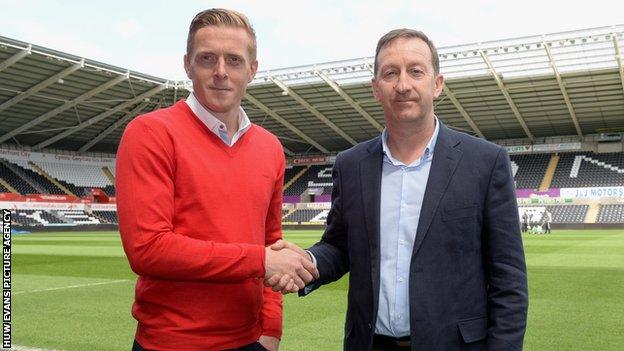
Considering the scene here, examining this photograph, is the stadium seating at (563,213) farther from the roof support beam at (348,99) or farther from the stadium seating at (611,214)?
the roof support beam at (348,99)

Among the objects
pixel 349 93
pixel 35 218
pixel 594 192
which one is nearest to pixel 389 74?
pixel 349 93

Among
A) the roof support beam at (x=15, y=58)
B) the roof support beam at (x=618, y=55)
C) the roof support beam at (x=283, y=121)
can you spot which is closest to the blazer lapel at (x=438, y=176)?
the roof support beam at (x=618, y=55)

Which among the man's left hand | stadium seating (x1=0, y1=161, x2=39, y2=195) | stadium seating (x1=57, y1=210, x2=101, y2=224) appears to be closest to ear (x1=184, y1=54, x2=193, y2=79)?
the man's left hand

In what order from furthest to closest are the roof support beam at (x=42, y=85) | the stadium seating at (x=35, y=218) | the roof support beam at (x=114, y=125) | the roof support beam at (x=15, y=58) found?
the roof support beam at (x=114, y=125) < the stadium seating at (x=35, y=218) < the roof support beam at (x=42, y=85) < the roof support beam at (x=15, y=58)

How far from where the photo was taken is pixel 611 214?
38.7m

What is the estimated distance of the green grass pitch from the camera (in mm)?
6512

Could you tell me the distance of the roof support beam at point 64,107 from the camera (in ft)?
126

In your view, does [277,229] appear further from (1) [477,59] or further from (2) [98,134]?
(2) [98,134]

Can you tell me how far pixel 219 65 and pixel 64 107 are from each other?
4232 cm

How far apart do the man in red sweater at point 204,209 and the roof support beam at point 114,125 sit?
44.2 meters

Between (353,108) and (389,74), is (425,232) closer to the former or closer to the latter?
(389,74)

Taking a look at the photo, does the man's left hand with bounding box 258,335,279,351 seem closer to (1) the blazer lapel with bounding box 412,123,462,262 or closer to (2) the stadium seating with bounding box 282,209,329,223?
(1) the blazer lapel with bounding box 412,123,462,262

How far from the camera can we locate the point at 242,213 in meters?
2.39

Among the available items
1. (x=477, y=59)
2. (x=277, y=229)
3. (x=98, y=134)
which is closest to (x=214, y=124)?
(x=277, y=229)
